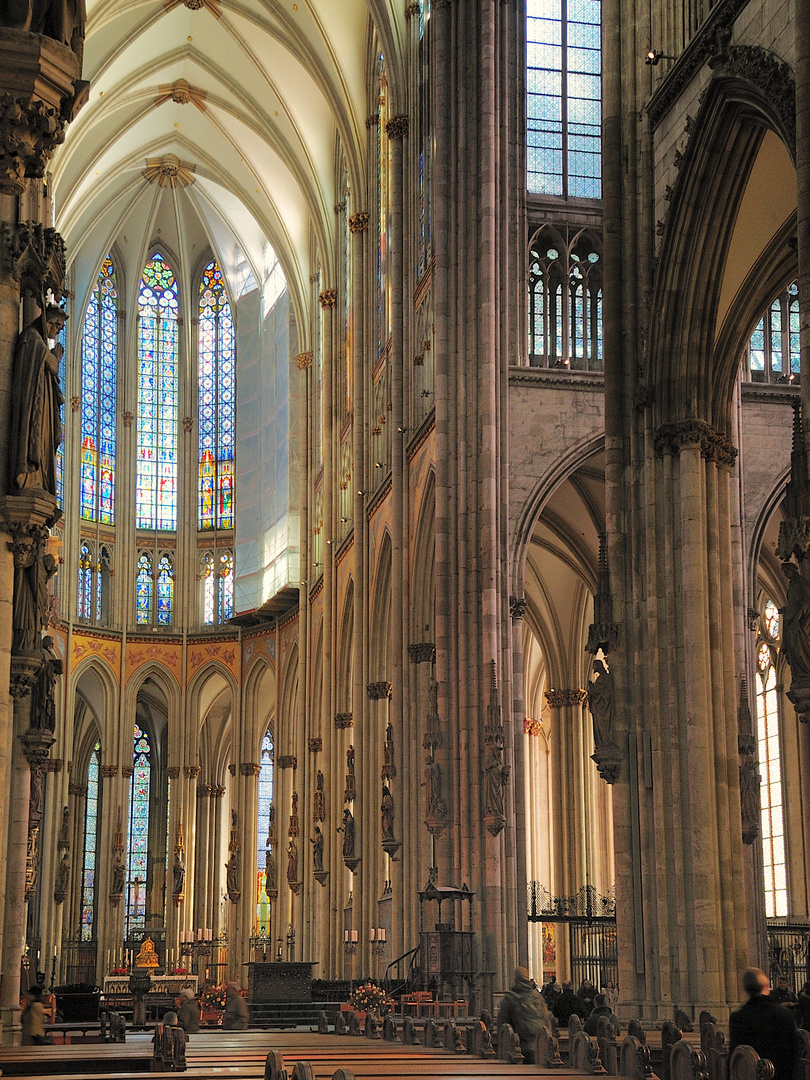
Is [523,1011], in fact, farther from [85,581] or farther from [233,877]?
[85,581]

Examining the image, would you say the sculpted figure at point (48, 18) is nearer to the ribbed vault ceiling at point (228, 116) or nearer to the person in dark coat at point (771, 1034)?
Result: the person in dark coat at point (771, 1034)

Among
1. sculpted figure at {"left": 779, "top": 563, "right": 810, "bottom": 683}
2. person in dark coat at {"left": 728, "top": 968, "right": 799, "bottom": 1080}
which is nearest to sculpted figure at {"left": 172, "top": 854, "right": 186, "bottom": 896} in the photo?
sculpted figure at {"left": 779, "top": 563, "right": 810, "bottom": 683}

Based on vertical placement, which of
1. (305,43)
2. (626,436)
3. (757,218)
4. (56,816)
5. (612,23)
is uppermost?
(305,43)

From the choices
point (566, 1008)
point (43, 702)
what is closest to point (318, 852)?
point (566, 1008)

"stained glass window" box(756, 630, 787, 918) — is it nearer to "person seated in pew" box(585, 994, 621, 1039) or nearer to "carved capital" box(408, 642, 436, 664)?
"carved capital" box(408, 642, 436, 664)

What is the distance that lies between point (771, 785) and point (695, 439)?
52.2ft

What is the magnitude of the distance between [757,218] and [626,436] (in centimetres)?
305

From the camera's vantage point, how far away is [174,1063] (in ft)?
33.1

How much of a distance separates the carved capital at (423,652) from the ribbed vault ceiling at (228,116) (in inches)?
519

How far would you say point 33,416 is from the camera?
451 inches

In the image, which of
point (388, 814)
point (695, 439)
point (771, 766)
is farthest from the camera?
point (771, 766)

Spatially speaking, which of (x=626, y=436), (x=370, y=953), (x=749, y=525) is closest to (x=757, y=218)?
(x=626, y=436)

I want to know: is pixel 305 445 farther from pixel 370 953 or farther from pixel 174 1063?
pixel 174 1063

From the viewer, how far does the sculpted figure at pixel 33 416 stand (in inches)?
450
